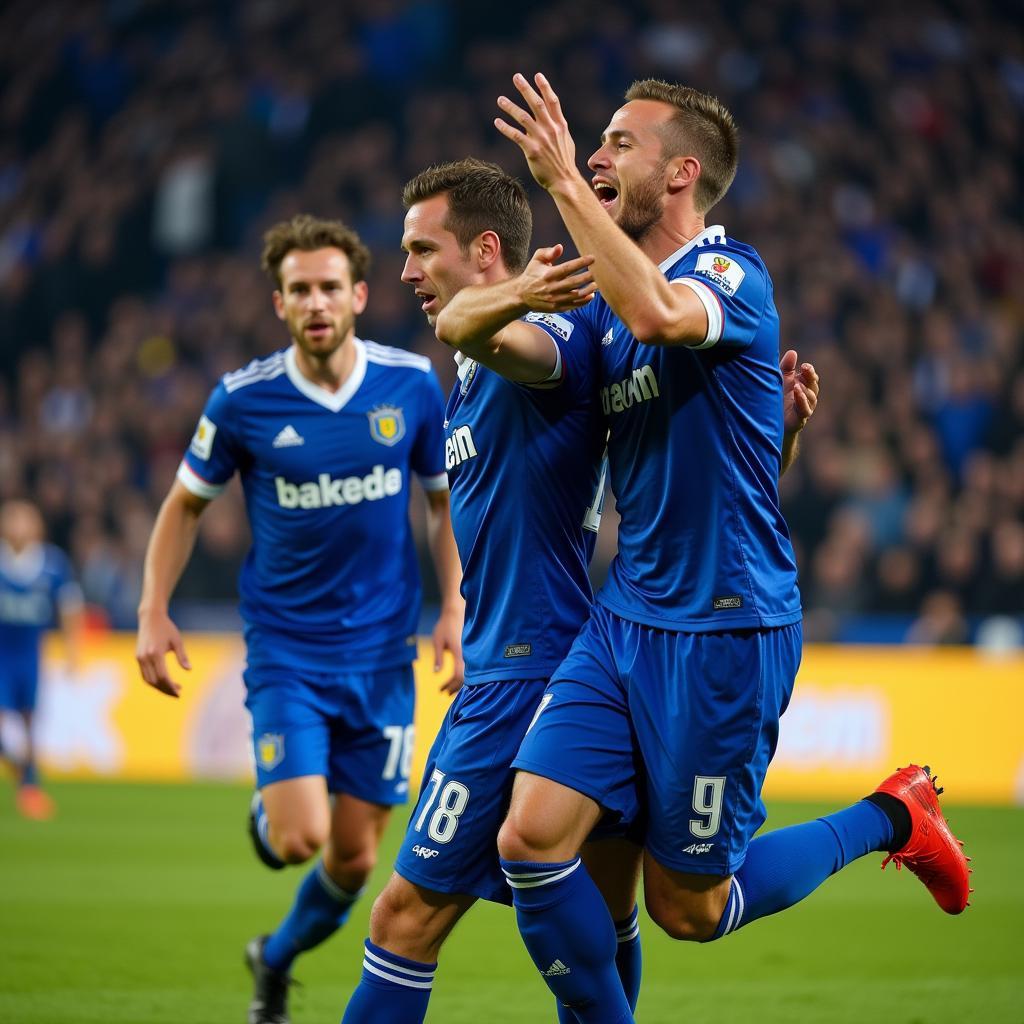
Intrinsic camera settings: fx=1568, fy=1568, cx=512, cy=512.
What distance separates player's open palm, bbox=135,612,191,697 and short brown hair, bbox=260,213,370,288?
1439 mm

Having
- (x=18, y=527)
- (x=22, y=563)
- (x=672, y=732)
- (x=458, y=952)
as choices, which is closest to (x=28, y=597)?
(x=22, y=563)

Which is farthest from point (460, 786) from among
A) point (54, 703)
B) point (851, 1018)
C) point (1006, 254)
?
point (1006, 254)

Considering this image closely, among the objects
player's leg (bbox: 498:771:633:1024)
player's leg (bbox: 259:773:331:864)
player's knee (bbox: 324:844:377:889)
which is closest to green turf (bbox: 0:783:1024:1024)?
player's knee (bbox: 324:844:377:889)

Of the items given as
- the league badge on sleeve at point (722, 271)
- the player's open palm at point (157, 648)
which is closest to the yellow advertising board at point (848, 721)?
the player's open palm at point (157, 648)

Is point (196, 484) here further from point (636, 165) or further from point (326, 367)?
point (636, 165)

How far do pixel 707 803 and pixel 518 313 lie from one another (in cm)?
133

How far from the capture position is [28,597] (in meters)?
12.2

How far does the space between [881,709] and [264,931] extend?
660cm

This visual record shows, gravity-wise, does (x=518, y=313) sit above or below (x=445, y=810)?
above

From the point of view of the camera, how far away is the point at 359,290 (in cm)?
613

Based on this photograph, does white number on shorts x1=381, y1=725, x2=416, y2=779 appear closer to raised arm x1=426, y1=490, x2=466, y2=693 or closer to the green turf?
raised arm x1=426, y1=490, x2=466, y2=693

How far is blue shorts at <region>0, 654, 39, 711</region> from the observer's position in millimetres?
11875

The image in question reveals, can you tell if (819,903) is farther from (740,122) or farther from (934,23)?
(934,23)

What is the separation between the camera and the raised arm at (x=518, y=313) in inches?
140
